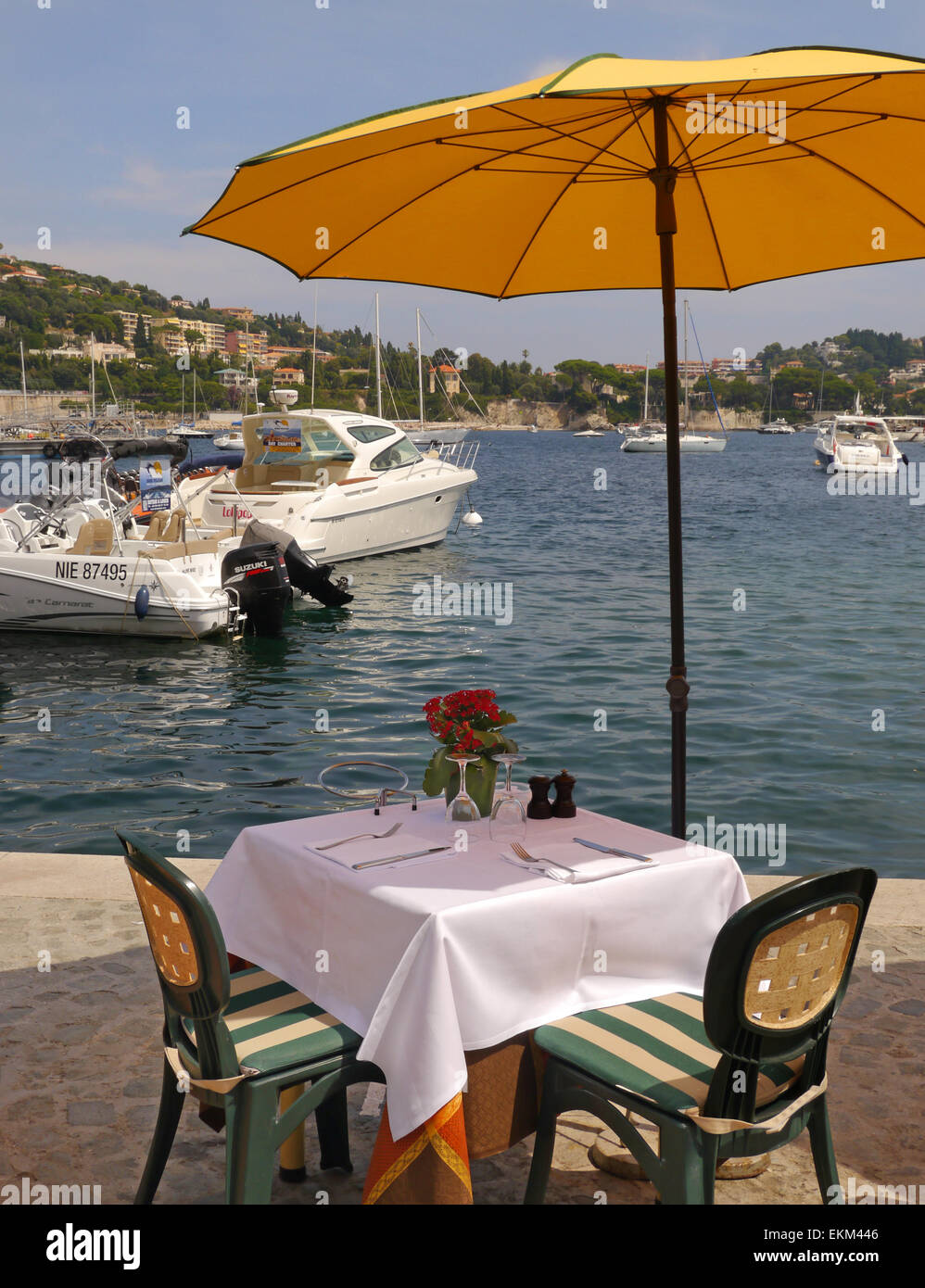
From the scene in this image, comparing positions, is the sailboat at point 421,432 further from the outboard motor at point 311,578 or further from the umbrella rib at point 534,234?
the umbrella rib at point 534,234

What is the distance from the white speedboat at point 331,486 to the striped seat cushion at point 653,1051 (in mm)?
15955

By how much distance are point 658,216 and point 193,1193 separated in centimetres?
317

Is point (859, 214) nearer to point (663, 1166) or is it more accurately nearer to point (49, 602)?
point (663, 1166)

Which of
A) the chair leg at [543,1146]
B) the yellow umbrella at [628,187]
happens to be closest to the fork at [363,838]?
the chair leg at [543,1146]

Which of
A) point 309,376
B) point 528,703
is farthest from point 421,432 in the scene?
point 309,376

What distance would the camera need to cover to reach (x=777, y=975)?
99.5 inches

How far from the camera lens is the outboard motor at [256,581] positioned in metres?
14.8

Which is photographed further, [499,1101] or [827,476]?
[827,476]

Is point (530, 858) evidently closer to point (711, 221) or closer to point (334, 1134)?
point (334, 1134)

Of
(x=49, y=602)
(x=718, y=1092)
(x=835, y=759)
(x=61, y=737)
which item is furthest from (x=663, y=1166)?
(x=49, y=602)

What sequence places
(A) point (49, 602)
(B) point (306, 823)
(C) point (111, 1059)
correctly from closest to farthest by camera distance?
1. (B) point (306, 823)
2. (C) point (111, 1059)
3. (A) point (49, 602)

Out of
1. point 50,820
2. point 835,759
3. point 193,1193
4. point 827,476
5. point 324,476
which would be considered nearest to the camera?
point 193,1193

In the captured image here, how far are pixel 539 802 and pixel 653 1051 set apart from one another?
2.88 feet

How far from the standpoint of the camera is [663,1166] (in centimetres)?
261
